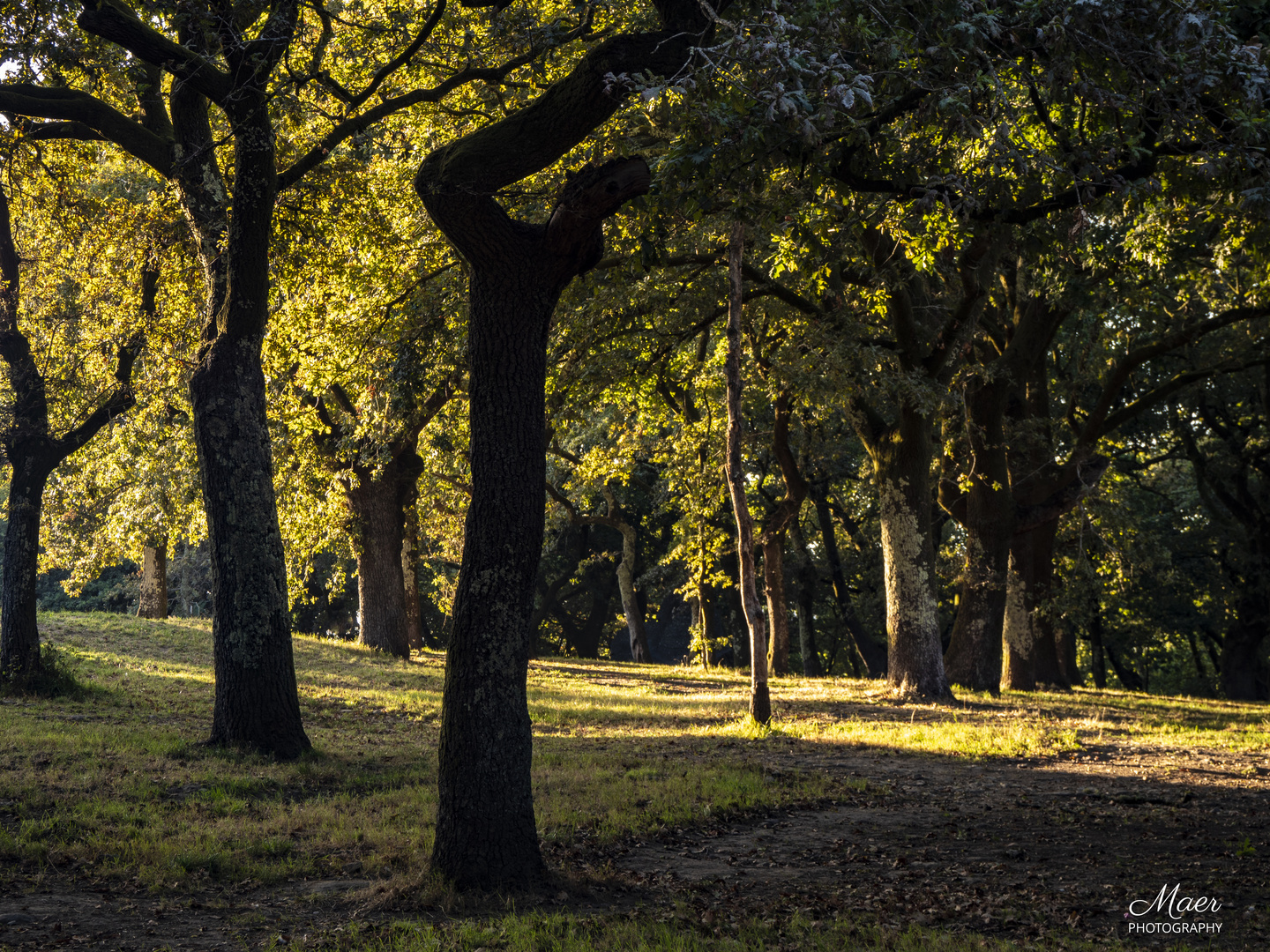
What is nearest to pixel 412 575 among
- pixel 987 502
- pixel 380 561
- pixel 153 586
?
pixel 380 561

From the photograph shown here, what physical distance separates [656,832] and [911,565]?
36.3 feet

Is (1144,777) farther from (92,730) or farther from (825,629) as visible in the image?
(825,629)

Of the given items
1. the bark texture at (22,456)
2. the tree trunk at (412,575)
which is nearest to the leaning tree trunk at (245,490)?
the bark texture at (22,456)

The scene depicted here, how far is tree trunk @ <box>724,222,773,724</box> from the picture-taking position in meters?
14.1

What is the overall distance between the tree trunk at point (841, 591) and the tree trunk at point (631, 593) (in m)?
7.19

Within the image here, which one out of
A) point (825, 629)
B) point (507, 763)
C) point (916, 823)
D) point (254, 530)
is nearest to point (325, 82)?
point (254, 530)

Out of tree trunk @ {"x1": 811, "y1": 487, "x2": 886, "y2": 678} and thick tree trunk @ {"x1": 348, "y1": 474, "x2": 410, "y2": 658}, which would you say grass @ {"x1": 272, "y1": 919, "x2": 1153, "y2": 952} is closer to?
thick tree trunk @ {"x1": 348, "y1": 474, "x2": 410, "y2": 658}

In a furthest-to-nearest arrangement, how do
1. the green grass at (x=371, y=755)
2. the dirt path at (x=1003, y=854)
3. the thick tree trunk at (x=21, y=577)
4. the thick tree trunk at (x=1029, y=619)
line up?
the thick tree trunk at (x=1029, y=619), the thick tree trunk at (x=21, y=577), the green grass at (x=371, y=755), the dirt path at (x=1003, y=854)

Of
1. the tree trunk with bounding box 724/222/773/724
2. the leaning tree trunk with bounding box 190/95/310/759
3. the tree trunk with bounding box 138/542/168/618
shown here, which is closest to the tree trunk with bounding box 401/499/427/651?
the tree trunk with bounding box 138/542/168/618

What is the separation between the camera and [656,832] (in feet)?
28.9

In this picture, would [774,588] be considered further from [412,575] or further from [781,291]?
[412,575]

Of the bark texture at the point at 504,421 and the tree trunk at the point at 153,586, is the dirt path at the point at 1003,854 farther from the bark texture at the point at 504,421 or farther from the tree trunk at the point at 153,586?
the tree trunk at the point at 153,586

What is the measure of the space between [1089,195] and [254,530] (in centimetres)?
969

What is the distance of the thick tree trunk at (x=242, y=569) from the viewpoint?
11492mm
